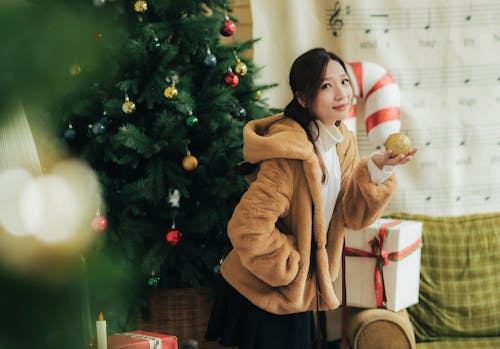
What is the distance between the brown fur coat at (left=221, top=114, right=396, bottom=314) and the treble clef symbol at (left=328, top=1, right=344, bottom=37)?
114 cm

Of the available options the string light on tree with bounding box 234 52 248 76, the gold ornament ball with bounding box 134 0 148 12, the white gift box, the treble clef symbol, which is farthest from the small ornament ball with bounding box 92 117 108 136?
the treble clef symbol

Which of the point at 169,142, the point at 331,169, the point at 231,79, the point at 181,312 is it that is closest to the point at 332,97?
the point at 331,169

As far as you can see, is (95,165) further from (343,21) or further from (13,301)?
(13,301)

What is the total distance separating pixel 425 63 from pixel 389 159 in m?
1.30

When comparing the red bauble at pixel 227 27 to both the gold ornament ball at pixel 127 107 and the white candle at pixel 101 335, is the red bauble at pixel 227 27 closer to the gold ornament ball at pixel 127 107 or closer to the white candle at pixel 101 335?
the gold ornament ball at pixel 127 107

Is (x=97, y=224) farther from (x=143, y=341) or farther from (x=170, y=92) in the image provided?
(x=170, y=92)

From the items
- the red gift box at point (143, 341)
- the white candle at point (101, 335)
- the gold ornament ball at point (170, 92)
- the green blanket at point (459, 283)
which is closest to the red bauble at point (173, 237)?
the red gift box at point (143, 341)

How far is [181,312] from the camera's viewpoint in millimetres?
2258

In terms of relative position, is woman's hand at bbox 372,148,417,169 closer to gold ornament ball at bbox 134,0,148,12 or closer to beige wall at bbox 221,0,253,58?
gold ornament ball at bbox 134,0,148,12

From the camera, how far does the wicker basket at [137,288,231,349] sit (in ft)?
7.34

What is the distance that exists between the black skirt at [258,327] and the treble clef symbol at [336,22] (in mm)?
1455

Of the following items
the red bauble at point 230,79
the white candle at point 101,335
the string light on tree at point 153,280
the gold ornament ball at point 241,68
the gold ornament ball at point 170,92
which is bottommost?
the string light on tree at point 153,280

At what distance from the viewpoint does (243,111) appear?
2.14 metres

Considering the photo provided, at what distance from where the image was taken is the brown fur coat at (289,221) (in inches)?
62.6
